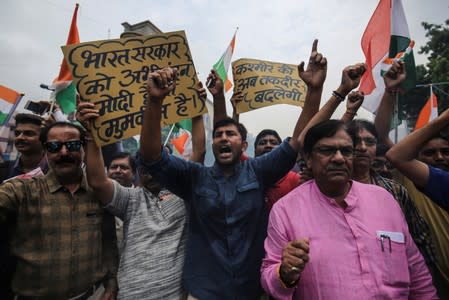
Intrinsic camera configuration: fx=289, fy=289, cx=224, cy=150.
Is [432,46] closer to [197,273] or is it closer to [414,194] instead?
[414,194]

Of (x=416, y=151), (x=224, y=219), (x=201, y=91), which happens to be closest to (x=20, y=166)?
(x=201, y=91)

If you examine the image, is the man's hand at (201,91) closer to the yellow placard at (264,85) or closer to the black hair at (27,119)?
the yellow placard at (264,85)

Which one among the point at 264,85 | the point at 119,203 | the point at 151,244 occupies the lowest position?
the point at 151,244

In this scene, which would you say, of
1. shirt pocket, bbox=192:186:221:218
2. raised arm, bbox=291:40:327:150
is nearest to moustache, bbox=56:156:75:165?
shirt pocket, bbox=192:186:221:218

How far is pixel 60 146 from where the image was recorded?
7.48 feet

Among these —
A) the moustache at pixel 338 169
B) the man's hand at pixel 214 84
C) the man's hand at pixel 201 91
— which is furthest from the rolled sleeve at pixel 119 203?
the moustache at pixel 338 169

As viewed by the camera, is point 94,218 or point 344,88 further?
point 344,88

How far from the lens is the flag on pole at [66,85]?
424cm

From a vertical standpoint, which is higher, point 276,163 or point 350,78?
Result: point 350,78

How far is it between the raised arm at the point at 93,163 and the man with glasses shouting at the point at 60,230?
0.09 meters

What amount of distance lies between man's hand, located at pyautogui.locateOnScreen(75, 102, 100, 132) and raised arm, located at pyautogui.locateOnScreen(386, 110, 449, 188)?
2.25 m

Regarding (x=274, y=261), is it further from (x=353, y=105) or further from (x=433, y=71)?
(x=433, y=71)

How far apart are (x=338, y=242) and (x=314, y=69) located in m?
1.53

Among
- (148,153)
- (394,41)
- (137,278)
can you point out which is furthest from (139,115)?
(394,41)
